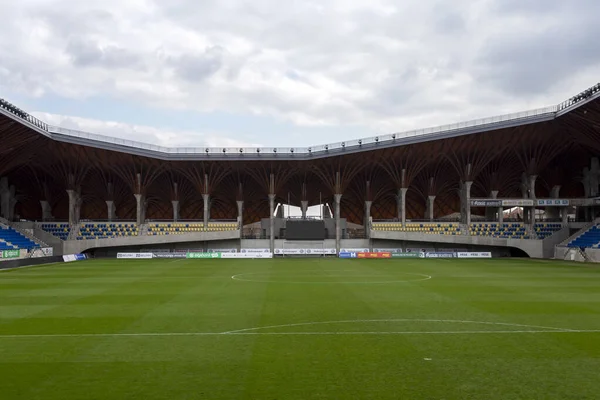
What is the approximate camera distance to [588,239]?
62.7m

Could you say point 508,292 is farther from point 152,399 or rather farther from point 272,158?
point 272,158

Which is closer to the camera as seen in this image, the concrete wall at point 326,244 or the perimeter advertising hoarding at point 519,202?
the perimeter advertising hoarding at point 519,202

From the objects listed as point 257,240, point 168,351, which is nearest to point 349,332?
point 168,351

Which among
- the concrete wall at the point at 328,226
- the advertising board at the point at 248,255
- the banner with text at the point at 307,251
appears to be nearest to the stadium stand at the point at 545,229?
the concrete wall at the point at 328,226

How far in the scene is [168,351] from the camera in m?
14.5

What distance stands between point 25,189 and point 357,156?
195ft

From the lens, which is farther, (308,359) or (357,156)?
(357,156)

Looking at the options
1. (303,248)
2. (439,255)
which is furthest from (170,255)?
(439,255)

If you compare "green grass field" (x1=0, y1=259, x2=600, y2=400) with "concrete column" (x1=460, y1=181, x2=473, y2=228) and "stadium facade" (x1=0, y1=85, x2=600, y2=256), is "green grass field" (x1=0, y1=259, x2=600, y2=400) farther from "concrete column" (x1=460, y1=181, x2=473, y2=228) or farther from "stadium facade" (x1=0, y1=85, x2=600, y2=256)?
"concrete column" (x1=460, y1=181, x2=473, y2=228)

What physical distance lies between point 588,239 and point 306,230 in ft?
118

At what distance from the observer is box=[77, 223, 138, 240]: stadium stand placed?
7750 cm

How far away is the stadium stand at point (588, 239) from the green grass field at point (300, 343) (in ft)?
114

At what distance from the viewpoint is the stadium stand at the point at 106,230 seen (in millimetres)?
77500

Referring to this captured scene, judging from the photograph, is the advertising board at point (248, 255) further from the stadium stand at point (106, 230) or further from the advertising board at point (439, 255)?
the advertising board at point (439, 255)
